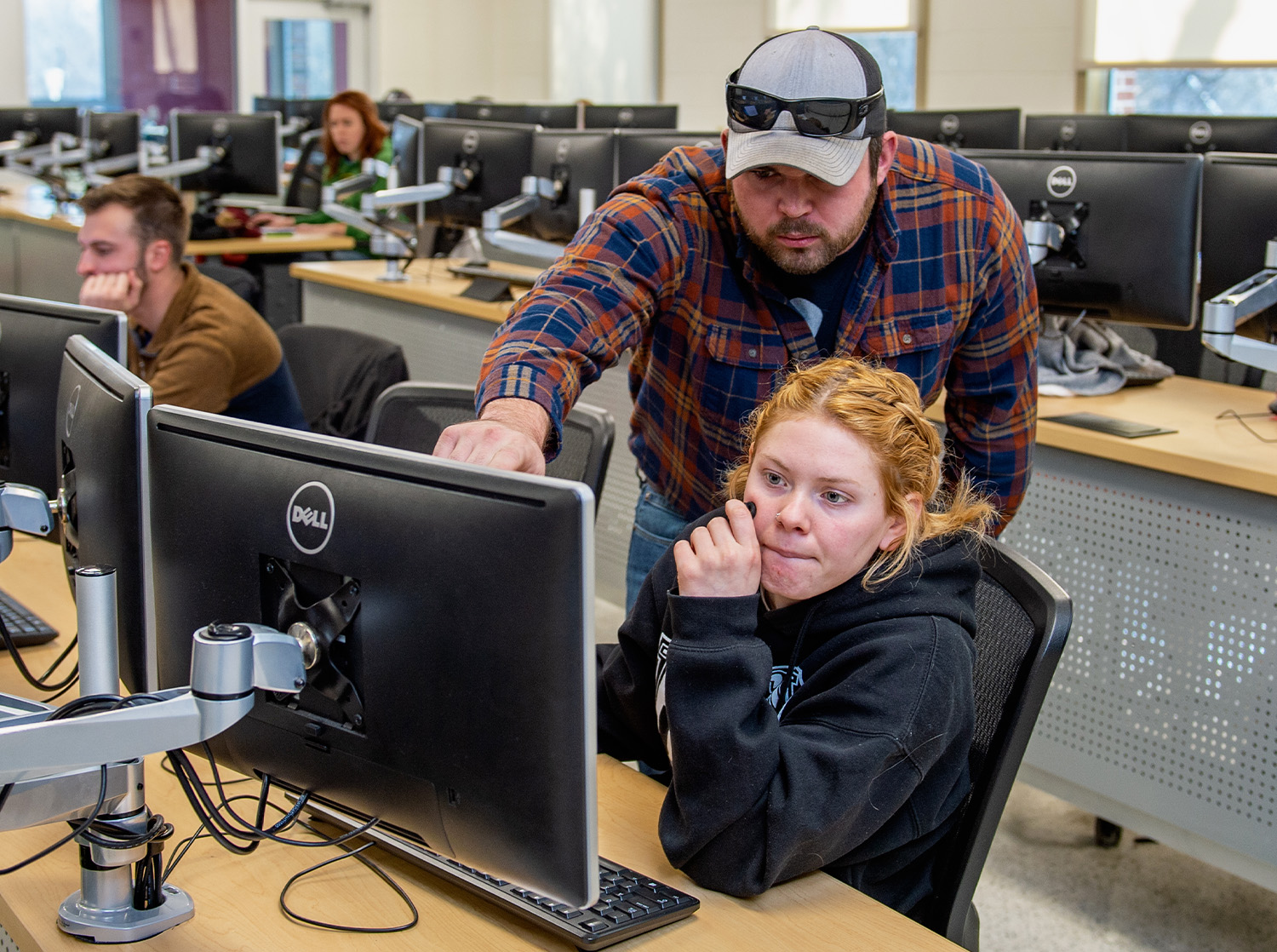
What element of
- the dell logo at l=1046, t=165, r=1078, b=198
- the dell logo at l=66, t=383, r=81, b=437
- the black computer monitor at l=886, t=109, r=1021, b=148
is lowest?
the dell logo at l=66, t=383, r=81, b=437

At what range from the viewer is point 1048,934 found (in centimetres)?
219

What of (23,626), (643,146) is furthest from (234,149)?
(23,626)

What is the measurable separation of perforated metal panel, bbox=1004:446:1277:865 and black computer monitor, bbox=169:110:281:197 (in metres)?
4.30

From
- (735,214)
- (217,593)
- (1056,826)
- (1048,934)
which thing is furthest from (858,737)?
(1056,826)

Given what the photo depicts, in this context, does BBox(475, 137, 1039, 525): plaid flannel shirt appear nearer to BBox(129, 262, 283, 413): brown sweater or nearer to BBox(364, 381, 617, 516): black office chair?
BBox(364, 381, 617, 516): black office chair

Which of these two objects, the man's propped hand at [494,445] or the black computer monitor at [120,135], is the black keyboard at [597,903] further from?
the black computer monitor at [120,135]

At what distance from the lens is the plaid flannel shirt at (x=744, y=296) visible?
1535 mm

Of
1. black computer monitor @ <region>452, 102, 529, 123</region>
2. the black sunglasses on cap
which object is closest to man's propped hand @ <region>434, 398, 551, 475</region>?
the black sunglasses on cap

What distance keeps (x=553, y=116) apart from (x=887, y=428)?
19.3 feet

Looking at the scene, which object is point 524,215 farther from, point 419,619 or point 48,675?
point 419,619

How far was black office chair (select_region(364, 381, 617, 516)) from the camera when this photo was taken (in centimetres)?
183

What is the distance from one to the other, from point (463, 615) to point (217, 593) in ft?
0.87

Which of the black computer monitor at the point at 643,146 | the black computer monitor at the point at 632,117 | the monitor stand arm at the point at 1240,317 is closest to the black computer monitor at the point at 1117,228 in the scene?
the monitor stand arm at the point at 1240,317

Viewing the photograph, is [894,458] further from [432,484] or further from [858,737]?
[432,484]
